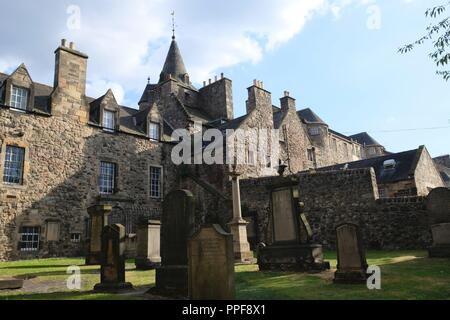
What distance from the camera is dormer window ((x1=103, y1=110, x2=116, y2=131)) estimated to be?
22281 millimetres

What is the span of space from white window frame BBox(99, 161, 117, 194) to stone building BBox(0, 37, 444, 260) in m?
0.06

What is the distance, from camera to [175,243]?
25.2 feet

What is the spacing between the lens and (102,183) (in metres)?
21.5

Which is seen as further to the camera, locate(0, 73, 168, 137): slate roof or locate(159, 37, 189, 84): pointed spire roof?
locate(159, 37, 189, 84): pointed spire roof

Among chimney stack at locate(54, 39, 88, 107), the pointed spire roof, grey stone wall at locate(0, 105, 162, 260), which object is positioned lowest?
grey stone wall at locate(0, 105, 162, 260)

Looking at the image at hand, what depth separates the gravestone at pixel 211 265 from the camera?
603cm

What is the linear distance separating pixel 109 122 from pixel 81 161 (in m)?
3.35

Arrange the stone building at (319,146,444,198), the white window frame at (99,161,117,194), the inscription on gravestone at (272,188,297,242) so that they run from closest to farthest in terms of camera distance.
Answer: the inscription on gravestone at (272,188,297,242), the white window frame at (99,161,117,194), the stone building at (319,146,444,198)

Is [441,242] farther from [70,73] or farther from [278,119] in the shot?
[278,119]

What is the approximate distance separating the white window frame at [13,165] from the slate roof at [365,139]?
56.5 meters

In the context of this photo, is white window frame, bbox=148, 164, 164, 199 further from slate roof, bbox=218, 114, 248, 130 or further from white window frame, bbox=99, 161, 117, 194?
slate roof, bbox=218, 114, 248, 130

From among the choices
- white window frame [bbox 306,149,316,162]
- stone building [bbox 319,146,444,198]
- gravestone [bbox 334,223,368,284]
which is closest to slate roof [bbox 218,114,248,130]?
stone building [bbox 319,146,444,198]
